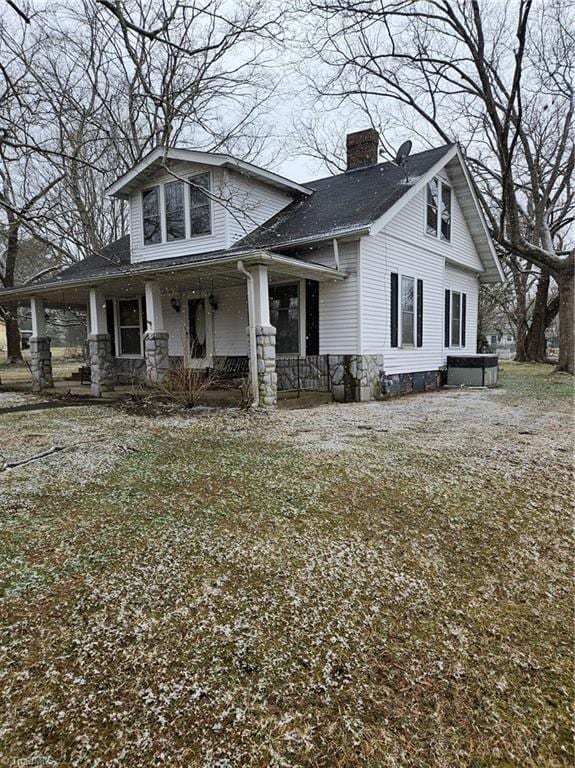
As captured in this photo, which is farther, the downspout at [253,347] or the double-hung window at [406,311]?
the double-hung window at [406,311]

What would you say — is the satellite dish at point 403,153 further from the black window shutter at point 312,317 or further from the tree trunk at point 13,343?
the tree trunk at point 13,343

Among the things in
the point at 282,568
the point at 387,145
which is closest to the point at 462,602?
the point at 282,568

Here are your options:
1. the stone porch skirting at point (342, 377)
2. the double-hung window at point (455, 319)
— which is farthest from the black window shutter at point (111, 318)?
the double-hung window at point (455, 319)

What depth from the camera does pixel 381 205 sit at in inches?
344

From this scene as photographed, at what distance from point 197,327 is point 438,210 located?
686 cm

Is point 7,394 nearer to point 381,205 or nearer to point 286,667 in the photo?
point 381,205

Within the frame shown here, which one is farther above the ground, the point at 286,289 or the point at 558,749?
the point at 286,289

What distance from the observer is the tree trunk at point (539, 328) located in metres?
21.3

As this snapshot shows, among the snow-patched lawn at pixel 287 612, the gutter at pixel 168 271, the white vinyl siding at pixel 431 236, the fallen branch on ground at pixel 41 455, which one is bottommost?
the snow-patched lawn at pixel 287 612

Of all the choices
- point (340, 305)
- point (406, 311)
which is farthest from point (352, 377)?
point (406, 311)

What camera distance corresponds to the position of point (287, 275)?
29.5 ft

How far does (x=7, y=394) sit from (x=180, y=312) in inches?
177

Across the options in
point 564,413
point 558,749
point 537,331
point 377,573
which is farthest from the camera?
point 537,331

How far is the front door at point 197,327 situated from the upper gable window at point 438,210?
5.94 metres
